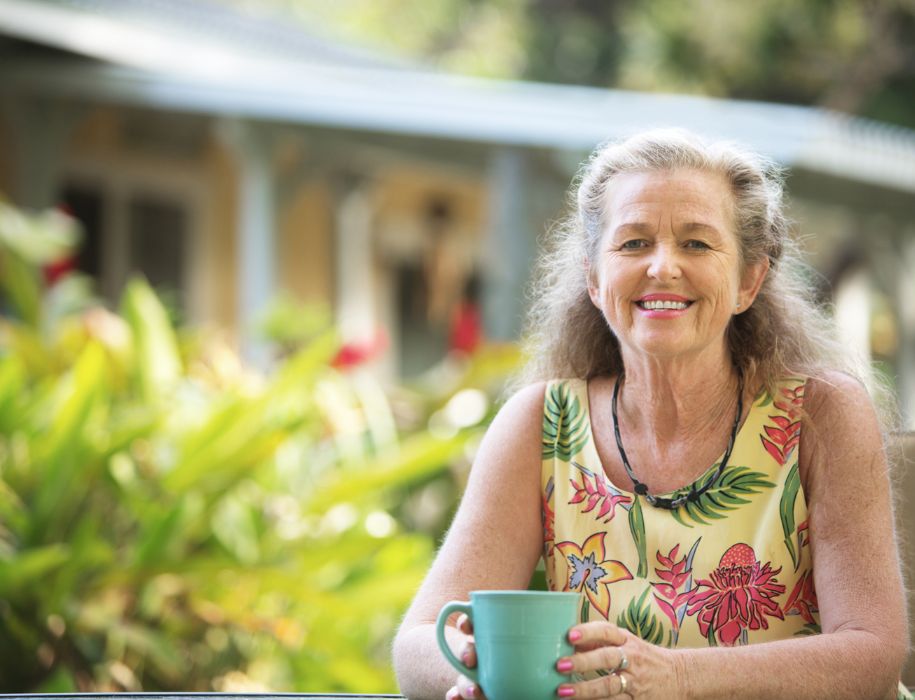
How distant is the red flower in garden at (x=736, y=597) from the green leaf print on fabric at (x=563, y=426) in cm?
29

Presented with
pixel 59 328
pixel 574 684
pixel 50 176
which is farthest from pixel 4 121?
pixel 574 684

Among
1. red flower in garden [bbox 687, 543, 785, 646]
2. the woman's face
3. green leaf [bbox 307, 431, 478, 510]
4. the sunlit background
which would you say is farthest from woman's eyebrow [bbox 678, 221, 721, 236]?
green leaf [bbox 307, 431, 478, 510]

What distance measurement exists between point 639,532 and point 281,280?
987 centimetres

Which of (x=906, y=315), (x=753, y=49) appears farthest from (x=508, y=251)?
(x=753, y=49)

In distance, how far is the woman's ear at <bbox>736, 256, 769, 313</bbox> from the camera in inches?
80.6

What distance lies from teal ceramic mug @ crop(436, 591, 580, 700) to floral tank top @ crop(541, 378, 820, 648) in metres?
0.52

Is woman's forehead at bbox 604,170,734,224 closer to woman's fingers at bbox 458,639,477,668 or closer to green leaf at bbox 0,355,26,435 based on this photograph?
woman's fingers at bbox 458,639,477,668

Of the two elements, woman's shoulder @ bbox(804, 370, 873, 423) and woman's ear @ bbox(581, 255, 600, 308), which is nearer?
woman's shoulder @ bbox(804, 370, 873, 423)

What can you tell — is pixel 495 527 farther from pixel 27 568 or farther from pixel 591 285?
pixel 27 568

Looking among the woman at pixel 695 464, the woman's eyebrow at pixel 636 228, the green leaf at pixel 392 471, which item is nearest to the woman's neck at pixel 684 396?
the woman at pixel 695 464

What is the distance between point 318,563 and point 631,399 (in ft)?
7.50

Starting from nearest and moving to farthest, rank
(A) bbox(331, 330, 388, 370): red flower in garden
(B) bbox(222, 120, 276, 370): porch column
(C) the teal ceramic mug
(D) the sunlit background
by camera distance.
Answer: (C) the teal ceramic mug
(D) the sunlit background
(A) bbox(331, 330, 388, 370): red flower in garden
(B) bbox(222, 120, 276, 370): porch column

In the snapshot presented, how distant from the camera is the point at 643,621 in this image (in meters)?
1.98

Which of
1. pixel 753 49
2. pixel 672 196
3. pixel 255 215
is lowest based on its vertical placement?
pixel 672 196
